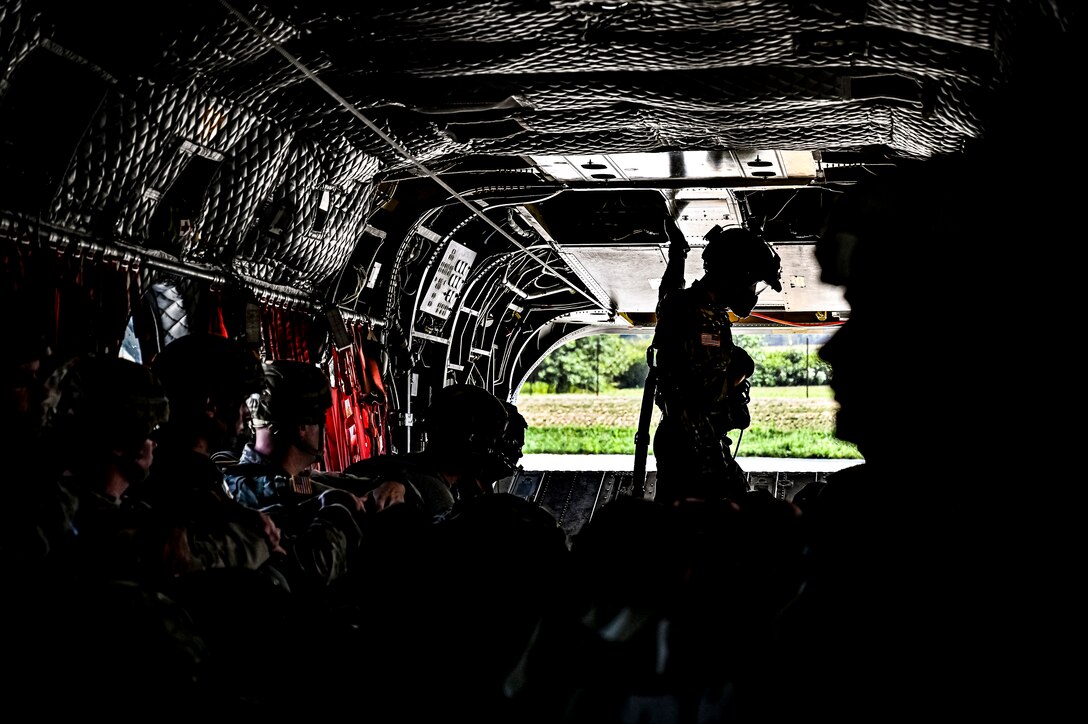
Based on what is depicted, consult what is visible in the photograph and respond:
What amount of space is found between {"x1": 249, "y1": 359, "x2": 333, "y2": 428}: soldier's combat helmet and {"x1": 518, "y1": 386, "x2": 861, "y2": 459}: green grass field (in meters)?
14.5

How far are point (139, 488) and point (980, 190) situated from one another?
8.97 ft

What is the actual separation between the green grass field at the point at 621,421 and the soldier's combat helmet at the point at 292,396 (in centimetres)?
1448

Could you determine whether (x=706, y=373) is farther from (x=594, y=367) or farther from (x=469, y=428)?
(x=594, y=367)

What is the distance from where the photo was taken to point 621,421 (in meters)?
20.5

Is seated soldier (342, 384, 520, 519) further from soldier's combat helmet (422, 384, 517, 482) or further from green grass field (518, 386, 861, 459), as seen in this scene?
green grass field (518, 386, 861, 459)

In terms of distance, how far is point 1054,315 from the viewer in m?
1.42

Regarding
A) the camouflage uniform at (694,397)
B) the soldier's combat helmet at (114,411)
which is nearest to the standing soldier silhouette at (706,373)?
the camouflage uniform at (694,397)

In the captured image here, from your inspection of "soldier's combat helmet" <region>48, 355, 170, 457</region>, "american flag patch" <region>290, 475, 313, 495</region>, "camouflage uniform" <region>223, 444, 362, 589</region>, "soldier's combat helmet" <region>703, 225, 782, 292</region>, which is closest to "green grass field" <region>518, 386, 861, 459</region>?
"soldier's combat helmet" <region>703, 225, 782, 292</region>

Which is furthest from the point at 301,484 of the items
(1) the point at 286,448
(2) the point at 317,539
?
(2) the point at 317,539

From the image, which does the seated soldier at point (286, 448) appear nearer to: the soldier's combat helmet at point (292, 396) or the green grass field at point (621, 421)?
the soldier's combat helmet at point (292, 396)

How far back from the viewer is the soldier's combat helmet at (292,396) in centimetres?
414

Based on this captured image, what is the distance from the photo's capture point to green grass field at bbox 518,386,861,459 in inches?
722

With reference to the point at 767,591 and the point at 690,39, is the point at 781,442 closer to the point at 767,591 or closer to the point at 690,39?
the point at 690,39

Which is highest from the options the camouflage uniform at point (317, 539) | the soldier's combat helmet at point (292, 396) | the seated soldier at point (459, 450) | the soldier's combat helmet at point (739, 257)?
the soldier's combat helmet at point (739, 257)
